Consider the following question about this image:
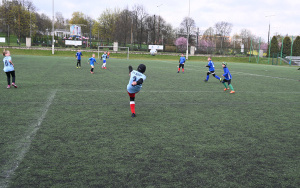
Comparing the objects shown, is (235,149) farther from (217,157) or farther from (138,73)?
(138,73)

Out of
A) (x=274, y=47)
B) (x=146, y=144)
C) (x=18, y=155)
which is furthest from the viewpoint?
(x=274, y=47)

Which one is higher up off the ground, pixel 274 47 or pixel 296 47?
pixel 274 47

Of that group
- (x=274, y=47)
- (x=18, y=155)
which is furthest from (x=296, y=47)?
(x=18, y=155)

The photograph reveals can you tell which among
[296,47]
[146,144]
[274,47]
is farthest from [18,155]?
[274,47]

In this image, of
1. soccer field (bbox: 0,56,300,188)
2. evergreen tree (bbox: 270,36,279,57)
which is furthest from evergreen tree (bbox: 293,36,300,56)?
soccer field (bbox: 0,56,300,188)

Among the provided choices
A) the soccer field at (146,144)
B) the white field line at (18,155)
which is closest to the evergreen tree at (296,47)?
the soccer field at (146,144)

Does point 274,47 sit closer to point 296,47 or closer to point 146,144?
point 296,47

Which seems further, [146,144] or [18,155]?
[146,144]

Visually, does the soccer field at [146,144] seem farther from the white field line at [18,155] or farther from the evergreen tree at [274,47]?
the evergreen tree at [274,47]

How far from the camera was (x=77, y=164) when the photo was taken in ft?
13.2

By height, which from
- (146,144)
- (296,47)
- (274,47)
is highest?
(274,47)

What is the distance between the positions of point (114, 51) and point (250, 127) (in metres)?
52.5

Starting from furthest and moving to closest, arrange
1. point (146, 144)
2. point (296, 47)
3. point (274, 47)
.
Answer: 1. point (274, 47)
2. point (296, 47)
3. point (146, 144)

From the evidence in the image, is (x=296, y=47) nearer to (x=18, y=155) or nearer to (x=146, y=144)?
(x=146, y=144)
